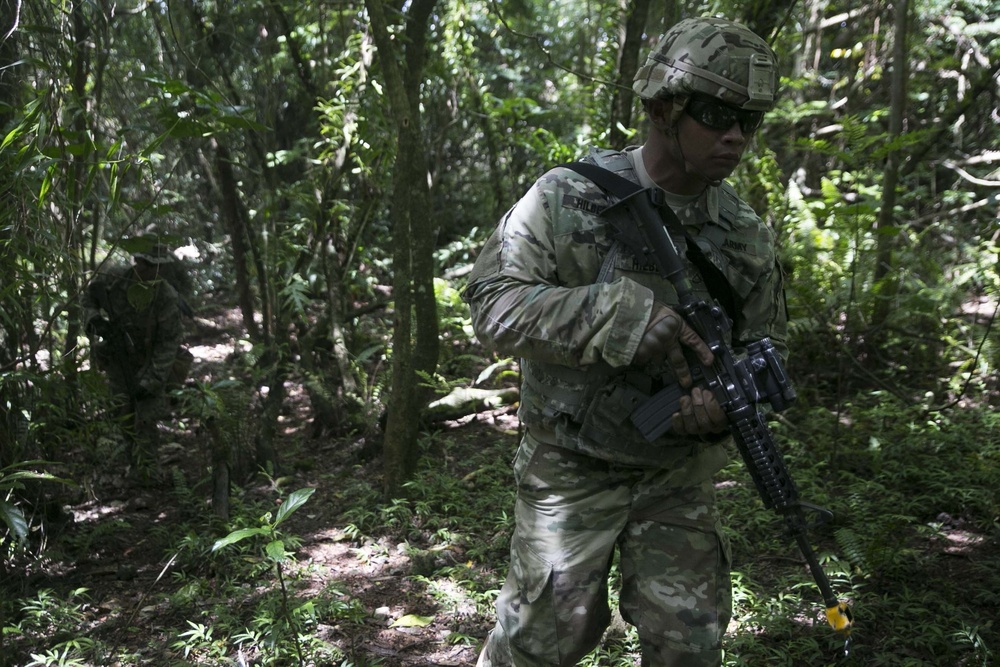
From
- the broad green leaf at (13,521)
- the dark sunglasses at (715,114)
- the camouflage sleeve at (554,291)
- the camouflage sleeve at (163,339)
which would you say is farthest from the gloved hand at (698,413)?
the camouflage sleeve at (163,339)

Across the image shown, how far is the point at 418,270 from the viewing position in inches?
205

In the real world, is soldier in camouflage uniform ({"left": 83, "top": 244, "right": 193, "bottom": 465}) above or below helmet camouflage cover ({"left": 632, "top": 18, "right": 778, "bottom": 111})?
below

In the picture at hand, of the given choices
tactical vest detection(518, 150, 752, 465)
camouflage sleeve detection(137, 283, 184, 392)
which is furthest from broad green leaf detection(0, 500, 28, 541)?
camouflage sleeve detection(137, 283, 184, 392)

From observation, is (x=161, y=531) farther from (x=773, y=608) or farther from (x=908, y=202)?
(x=908, y=202)

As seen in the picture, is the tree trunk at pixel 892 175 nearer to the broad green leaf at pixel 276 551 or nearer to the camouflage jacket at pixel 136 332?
the broad green leaf at pixel 276 551

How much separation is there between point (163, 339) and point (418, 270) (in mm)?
2455

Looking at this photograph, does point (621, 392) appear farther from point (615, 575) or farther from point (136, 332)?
point (136, 332)

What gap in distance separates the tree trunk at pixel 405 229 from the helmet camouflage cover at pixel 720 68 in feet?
7.42

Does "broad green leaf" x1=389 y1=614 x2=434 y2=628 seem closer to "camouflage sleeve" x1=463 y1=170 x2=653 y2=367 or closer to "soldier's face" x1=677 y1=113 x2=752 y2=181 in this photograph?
"camouflage sleeve" x1=463 y1=170 x2=653 y2=367

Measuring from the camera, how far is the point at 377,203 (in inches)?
271

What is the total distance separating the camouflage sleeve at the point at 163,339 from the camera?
6.24m

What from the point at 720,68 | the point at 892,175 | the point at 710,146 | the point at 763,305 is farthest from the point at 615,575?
the point at 892,175

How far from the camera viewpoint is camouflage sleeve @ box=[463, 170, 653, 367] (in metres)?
2.08

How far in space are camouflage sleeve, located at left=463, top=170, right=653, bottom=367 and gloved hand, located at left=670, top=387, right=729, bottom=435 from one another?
0.83 feet
